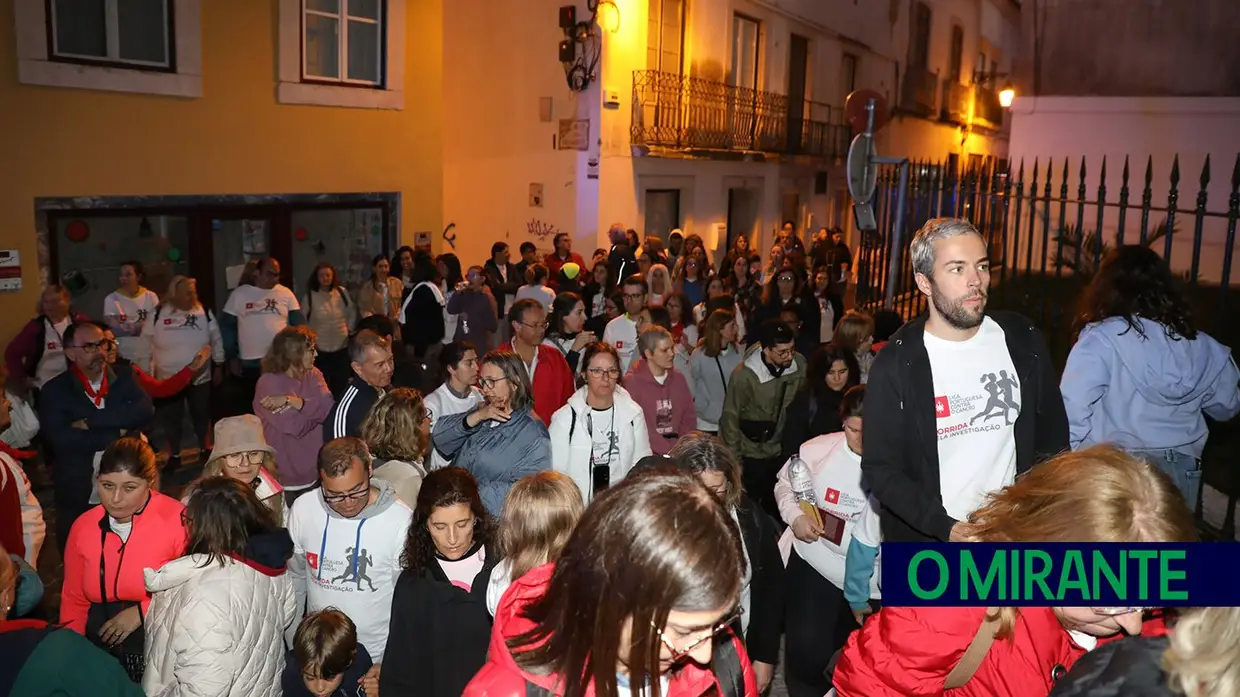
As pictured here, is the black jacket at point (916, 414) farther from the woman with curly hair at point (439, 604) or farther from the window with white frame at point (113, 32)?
the window with white frame at point (113, 32)

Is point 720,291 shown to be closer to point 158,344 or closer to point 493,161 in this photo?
point 158,344

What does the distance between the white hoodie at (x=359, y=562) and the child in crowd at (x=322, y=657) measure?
0.50 feet

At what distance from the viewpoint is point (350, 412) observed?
232 inches

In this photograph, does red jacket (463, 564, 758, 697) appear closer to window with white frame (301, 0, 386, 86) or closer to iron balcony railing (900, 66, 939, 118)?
window with white frame (301, 0, 386, 86)

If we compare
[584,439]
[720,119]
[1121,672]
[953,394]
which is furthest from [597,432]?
[720,119]

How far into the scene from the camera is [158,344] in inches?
342

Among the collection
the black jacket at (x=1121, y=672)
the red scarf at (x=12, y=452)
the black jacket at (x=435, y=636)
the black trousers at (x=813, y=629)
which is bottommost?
the black trousers at (x=813, y=629)

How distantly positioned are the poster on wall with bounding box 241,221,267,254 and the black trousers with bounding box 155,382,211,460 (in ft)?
11.6

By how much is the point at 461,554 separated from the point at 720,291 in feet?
23.6

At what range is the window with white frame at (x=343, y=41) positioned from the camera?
12.4m

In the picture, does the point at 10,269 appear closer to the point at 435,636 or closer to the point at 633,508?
the point at 435,636

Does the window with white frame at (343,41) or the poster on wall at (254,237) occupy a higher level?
the window with white frame at (343,41)

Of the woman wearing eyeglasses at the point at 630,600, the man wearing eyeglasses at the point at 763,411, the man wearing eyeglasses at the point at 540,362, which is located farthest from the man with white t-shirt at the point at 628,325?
the woman wearing eyeglasses at the point at 630,600

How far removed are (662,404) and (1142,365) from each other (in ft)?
10.0
